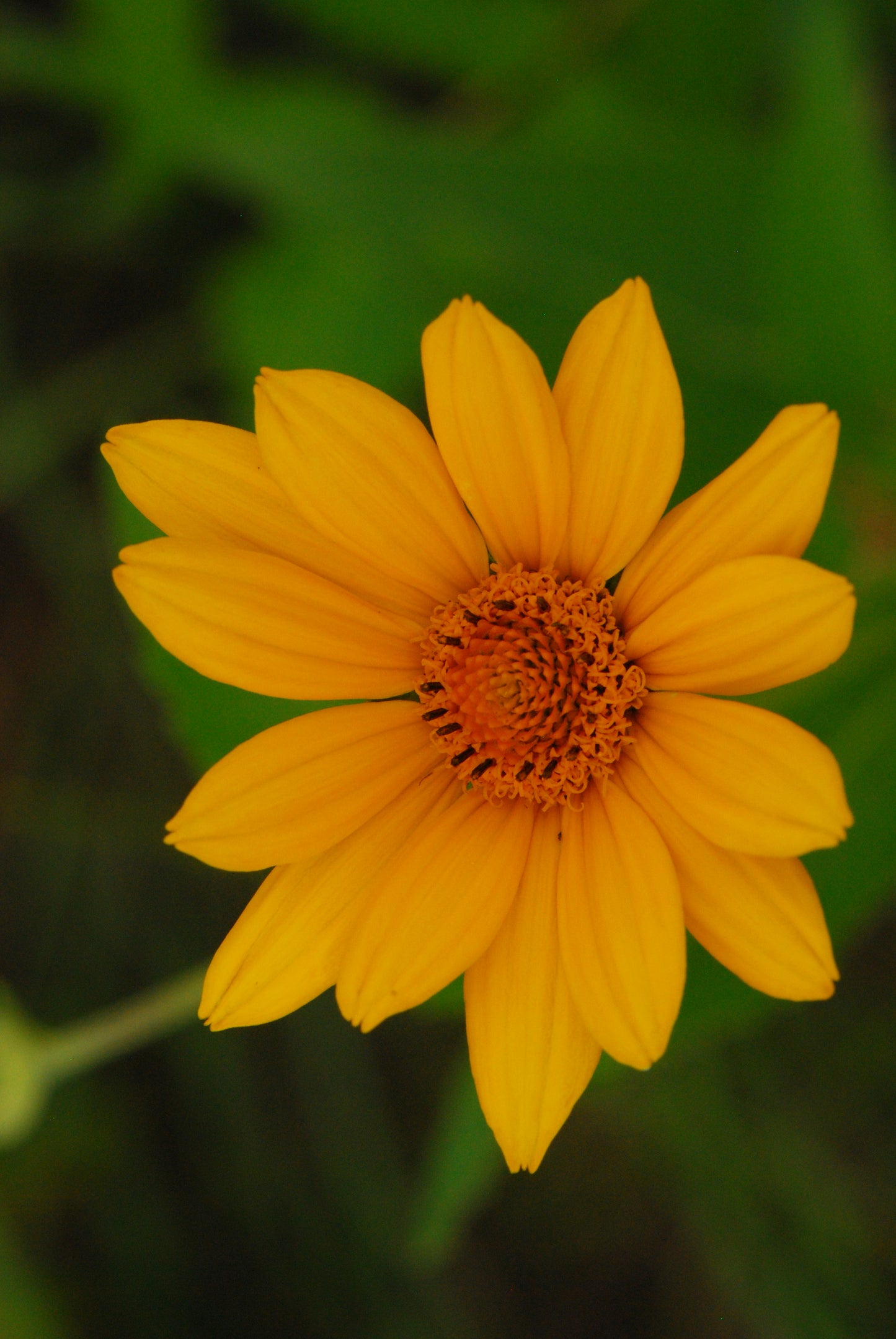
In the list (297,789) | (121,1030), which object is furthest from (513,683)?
(121,1030)

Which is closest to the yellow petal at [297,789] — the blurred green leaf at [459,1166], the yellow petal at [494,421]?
the yellow petal at [494,421]

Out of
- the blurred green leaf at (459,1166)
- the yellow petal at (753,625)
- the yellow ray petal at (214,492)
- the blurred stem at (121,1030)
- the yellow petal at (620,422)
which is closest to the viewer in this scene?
the yellow petal at (753,625)

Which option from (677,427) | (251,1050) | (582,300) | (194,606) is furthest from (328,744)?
(251,1050)

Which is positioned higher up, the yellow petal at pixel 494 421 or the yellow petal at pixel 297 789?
the yellow petal at pixel 494 421

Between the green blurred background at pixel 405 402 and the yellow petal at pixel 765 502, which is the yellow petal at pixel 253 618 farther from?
the green blurred background at pixel 405 402

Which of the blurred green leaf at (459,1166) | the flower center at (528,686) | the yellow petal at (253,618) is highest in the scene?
the yellow petal at (253,618)

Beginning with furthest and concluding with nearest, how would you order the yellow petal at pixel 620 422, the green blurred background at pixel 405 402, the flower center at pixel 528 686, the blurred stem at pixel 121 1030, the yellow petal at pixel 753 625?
the green blurred background at pixel 405 402, the blurred stem at pixel 121 1030, the flower center at pixel 528 686, the yellow petal at pixel 620 422, the yellow petal at pixel 753 625

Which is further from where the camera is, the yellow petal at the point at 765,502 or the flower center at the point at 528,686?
the flower center at the point at 528,686
